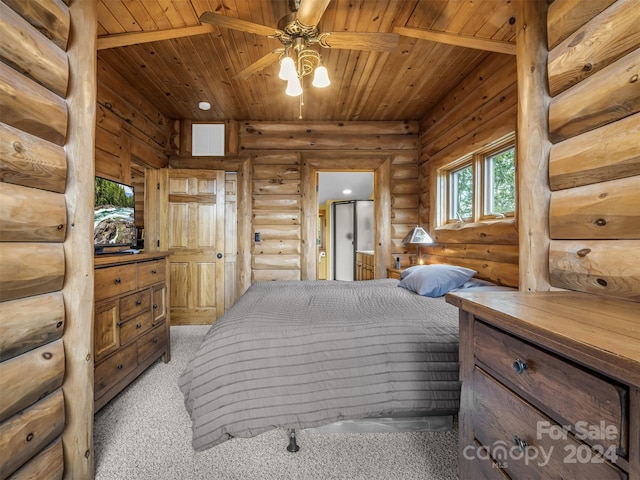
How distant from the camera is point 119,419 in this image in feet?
5.99

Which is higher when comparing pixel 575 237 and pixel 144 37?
pixel 144 37

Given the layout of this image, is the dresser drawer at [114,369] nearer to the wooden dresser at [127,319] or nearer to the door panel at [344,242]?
the wooden dresser at [127,319]

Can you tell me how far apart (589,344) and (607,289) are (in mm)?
755

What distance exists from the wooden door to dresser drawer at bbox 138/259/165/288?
1169 millimetres

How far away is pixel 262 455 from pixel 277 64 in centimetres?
302

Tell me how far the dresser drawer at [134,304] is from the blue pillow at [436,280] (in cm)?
213

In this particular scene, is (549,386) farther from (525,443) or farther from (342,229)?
(342,229)

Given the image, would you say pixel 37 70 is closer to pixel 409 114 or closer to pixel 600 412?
pixel 600 412

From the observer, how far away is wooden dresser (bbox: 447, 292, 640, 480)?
0.54 m

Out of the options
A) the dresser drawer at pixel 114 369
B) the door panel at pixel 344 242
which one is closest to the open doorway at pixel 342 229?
the door panel at pixel 344 242

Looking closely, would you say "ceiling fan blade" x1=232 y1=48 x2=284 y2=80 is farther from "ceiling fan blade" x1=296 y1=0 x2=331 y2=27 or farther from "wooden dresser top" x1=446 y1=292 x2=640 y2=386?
"wooden dresser top" x1=446 y1=292 x2=640 y2=386

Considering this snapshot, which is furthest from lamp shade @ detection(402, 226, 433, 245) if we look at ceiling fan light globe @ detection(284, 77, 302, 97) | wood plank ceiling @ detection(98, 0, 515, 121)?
ceiling fan light globe @ detection(284, 77, 302, 97)

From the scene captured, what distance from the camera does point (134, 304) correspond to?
218 cm

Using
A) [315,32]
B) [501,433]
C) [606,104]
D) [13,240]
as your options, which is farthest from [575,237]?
[13,240]
